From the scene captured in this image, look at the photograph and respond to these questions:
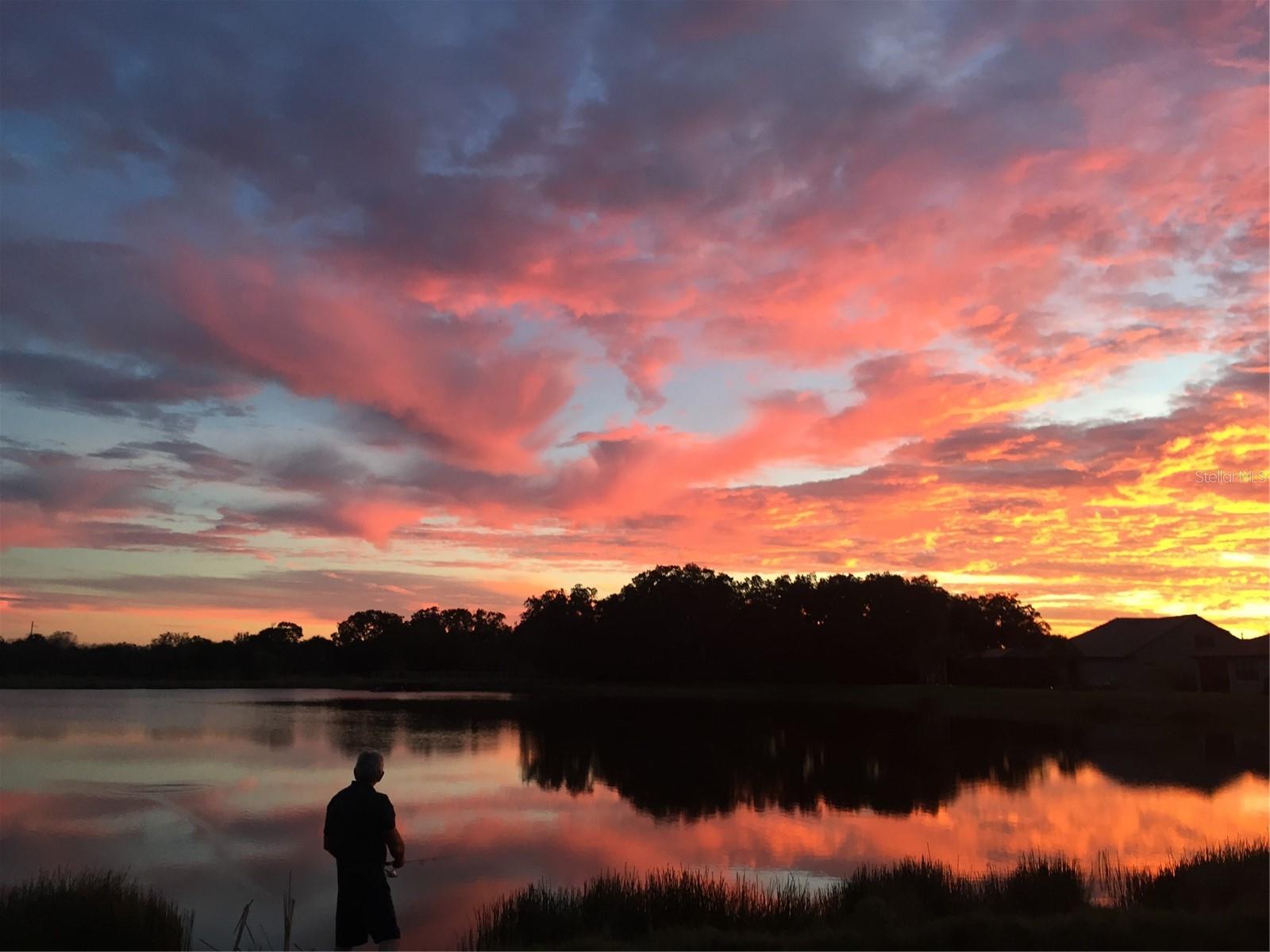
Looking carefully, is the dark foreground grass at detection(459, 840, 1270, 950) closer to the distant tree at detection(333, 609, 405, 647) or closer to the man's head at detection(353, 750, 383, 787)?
the man's head at detection(353, 750, 383, 787)

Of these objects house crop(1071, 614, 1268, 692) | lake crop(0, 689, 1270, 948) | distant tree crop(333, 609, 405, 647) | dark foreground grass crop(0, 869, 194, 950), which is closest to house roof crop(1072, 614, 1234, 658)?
house crop(1071, 614, 1268, 692)

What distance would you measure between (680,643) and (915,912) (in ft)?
299

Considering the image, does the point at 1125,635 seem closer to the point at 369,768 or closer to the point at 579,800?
the point at 579,800

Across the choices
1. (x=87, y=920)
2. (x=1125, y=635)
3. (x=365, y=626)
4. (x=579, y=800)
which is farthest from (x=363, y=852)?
(x=365, y=626)

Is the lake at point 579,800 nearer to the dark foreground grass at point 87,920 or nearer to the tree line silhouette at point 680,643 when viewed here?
the dark foreground grass at point 87,920

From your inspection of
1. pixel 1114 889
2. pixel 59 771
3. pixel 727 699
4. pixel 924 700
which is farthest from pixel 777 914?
pixel 727 699

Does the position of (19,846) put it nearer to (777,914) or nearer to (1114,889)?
(777,914)

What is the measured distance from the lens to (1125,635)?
75812mm

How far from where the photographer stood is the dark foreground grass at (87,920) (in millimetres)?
11305

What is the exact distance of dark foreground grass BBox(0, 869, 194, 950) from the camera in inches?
445

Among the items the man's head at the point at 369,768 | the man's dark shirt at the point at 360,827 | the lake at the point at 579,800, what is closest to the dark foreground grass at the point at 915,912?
the lake at the point at 579,800

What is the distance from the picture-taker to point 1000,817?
23.2 meters

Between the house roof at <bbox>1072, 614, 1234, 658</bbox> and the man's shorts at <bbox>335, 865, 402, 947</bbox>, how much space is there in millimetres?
72781

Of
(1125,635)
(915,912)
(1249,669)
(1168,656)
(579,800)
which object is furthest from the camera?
(1125,635)
